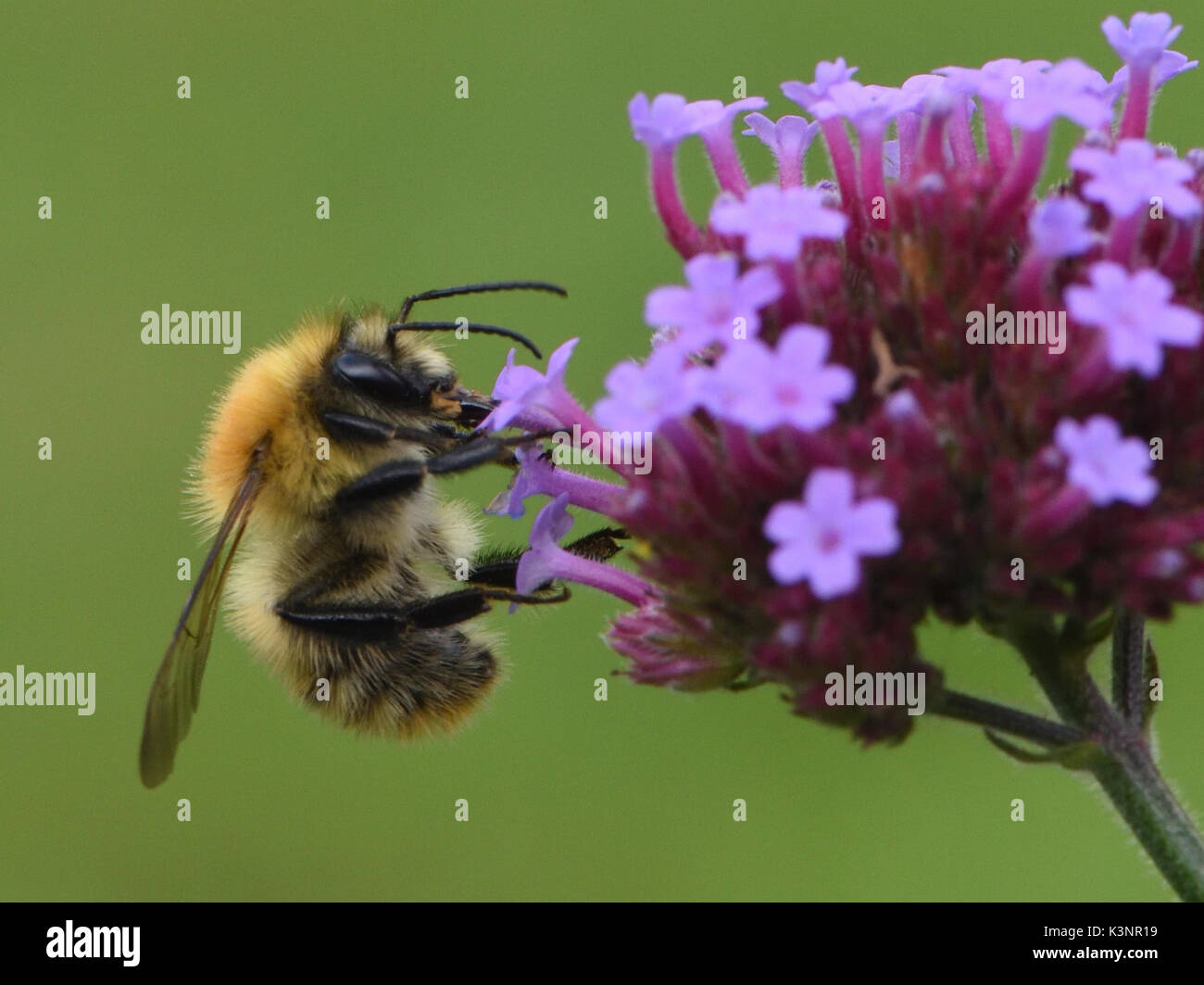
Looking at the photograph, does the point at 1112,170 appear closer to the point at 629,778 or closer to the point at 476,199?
the point at 629,778

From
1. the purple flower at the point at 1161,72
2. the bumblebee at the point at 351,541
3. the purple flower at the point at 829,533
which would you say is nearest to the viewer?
the purple flower at the point at 829,533

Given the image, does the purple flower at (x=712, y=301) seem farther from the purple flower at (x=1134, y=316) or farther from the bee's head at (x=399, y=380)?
the bee's head at (x=399, y=380)

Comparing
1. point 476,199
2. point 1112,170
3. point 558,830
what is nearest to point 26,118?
point 476,199

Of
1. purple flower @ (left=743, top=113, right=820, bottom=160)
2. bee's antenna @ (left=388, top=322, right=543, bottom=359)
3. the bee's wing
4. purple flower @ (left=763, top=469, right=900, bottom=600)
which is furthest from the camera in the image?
bee's antenna @ (left=388, top=322, right=543, bottom=359)

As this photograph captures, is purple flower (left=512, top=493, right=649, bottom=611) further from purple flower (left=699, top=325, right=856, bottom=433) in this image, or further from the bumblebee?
purple flower (left=699, top=325, right=856, bottom=433)

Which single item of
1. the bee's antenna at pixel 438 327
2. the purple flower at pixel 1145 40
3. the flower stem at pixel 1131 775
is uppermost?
the purple flower at pixel 1145 40

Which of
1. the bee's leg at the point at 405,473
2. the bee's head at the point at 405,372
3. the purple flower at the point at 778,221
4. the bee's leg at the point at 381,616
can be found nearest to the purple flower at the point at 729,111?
the purple flower at the point at 778,221

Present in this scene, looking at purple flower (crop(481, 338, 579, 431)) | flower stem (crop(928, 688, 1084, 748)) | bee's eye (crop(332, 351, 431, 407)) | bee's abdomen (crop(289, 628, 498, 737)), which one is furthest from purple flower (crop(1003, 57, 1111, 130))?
bee's abdomen (crop(289, 628, 498, 737))
